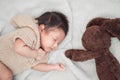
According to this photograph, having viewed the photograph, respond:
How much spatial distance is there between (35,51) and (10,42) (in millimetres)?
155

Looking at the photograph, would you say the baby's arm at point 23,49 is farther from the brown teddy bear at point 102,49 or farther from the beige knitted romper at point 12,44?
the brown teddy bear at point 102,49

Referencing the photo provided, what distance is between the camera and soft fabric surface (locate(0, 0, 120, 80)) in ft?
4.32

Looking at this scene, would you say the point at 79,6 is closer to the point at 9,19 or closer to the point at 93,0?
the point at 93,0

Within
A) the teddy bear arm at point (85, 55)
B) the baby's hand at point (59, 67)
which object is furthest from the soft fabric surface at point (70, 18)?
the teddy bear arm at point (85, 55)

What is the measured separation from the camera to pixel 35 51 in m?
1.29

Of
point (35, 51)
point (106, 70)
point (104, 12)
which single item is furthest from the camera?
point (104, 12)

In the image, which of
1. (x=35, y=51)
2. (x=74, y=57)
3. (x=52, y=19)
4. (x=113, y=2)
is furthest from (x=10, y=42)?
(x=113, y=2)

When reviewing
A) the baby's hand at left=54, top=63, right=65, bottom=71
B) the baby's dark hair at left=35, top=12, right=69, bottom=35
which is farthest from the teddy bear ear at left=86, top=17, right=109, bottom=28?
the baby's hand at left=54, top=63, right=65, bottom=71

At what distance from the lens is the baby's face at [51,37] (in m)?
1.30

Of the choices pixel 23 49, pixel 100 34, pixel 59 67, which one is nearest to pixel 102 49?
pixel 100 34

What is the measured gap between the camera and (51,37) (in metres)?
1.30

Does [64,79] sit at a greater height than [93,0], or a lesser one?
lesser

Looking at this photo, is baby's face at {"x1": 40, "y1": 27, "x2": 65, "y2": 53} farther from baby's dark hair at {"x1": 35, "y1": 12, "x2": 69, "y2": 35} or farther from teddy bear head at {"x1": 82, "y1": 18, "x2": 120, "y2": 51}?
teddy bear head at {"x1": 82, "y1": 18, "x2": 120, "y2": 51}

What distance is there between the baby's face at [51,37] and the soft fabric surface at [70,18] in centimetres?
8
